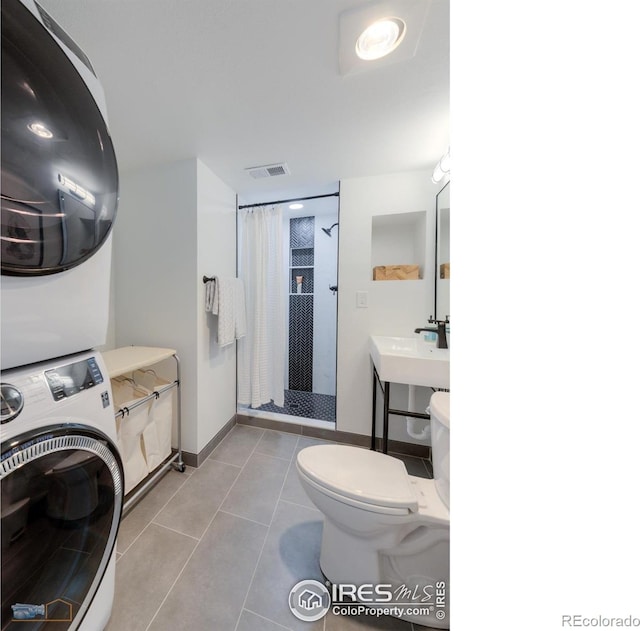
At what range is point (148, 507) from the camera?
4.12 feet

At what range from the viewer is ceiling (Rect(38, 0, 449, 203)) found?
29.4 inches

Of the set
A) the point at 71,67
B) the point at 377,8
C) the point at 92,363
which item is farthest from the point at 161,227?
the point at 377,8

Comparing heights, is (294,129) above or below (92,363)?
above

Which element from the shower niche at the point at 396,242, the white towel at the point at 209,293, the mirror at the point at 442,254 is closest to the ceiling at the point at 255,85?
the mirror at the point at 442,254

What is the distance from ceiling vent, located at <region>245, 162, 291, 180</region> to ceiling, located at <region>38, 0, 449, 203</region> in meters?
0.05

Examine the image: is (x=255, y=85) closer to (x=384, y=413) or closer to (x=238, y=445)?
(x=384, y=413)

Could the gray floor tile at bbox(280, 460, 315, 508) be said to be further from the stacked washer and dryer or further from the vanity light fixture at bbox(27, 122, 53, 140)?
the vanity light fixture at bbox(27, 122, 53, 140)

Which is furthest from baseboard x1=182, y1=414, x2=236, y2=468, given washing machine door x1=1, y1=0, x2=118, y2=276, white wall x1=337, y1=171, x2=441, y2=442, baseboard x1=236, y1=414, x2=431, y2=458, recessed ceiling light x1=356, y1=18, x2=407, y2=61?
recessed ceiling light x1=356, y1=18, x2=407, y2=61

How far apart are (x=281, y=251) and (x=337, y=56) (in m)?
1.25

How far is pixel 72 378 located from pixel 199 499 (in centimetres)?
113
